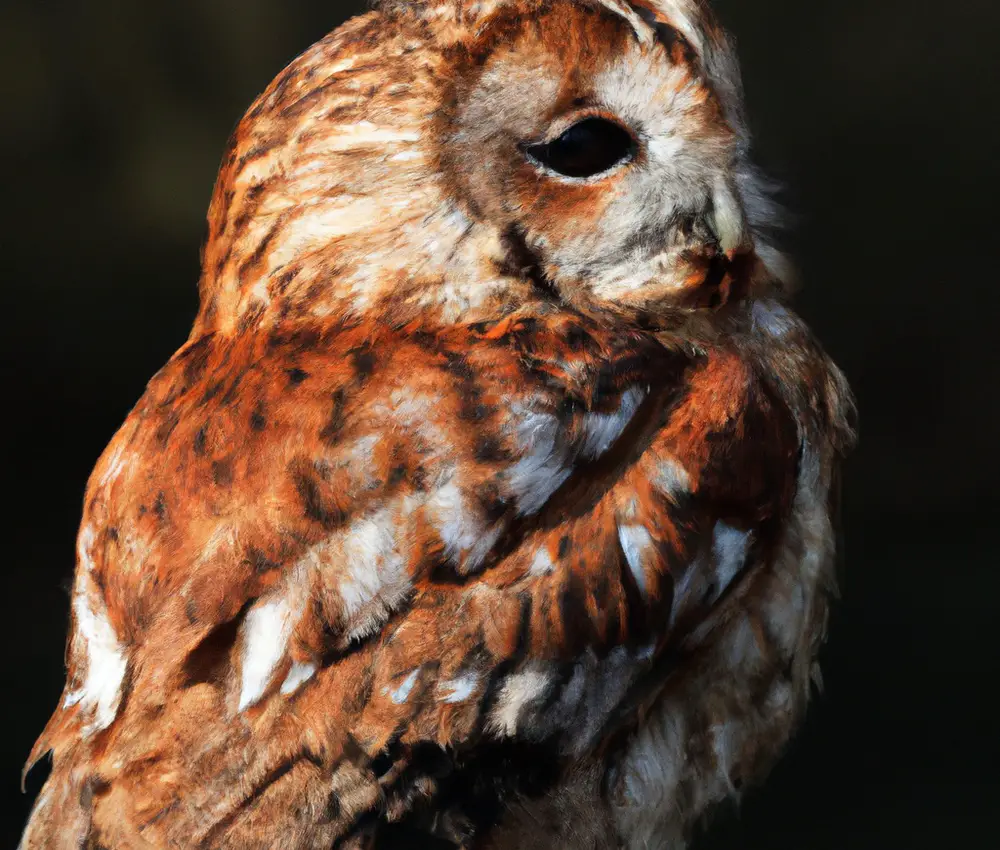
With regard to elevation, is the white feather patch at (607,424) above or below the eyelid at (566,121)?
below

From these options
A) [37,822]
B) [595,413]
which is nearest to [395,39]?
[595,413]

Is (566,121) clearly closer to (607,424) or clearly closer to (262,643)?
(607,424)

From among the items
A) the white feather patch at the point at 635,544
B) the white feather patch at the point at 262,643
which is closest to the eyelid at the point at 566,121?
the white feather patch at the point at 635,544

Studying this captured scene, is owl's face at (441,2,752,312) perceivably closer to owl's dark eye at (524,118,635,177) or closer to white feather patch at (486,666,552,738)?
owl's dark eye at (524,118,635,177)

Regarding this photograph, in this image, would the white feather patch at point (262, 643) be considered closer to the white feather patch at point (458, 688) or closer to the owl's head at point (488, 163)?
the white feather patch at point (458, 688)

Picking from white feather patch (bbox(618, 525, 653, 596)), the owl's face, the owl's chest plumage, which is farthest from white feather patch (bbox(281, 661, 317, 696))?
the owl's face

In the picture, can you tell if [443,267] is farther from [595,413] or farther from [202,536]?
[202,536]

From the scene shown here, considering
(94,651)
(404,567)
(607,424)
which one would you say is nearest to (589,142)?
(607,424)
